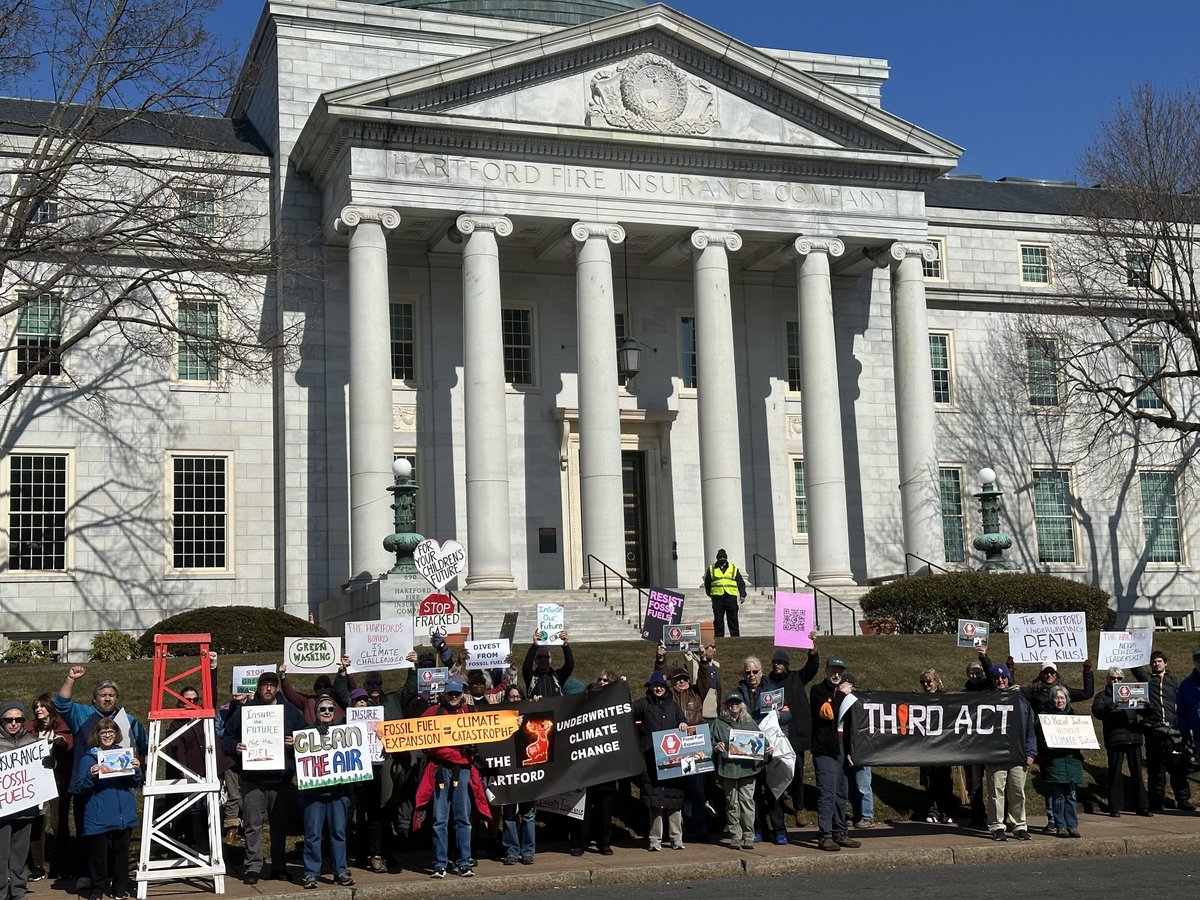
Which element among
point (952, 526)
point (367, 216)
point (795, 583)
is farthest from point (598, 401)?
point (952, 526)

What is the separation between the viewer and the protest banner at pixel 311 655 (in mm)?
18031

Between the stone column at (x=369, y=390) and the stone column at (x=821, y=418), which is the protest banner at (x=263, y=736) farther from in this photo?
the stone column at (x=821, y=418)

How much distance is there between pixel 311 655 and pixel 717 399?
61.9ft

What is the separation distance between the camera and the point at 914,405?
37.8 metres

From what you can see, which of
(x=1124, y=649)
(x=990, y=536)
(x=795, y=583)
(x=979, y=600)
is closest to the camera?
(x=1124, y=649)

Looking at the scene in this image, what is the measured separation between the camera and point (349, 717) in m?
15.3

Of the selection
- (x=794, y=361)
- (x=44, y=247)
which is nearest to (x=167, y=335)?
(x=44, y=247)

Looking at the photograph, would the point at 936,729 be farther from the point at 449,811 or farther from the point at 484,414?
the point at 484,414

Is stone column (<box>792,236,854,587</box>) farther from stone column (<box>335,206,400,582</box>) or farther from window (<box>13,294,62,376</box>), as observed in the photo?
window (<box>13,294,62,376</box>)

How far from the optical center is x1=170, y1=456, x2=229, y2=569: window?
35969 millimetres

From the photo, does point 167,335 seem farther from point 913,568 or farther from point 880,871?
point 880,871

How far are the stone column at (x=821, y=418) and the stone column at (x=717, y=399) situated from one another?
1.77 meters

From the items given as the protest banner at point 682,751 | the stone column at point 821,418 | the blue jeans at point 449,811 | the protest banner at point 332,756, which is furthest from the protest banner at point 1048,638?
the stone column at point 821,418

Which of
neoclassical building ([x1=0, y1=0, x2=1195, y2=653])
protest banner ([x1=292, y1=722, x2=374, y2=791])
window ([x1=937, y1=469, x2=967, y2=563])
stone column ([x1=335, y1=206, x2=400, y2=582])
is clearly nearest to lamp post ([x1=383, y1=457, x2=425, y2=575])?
stone column ([x1=335, y1=206, x2=400, y2=582])
